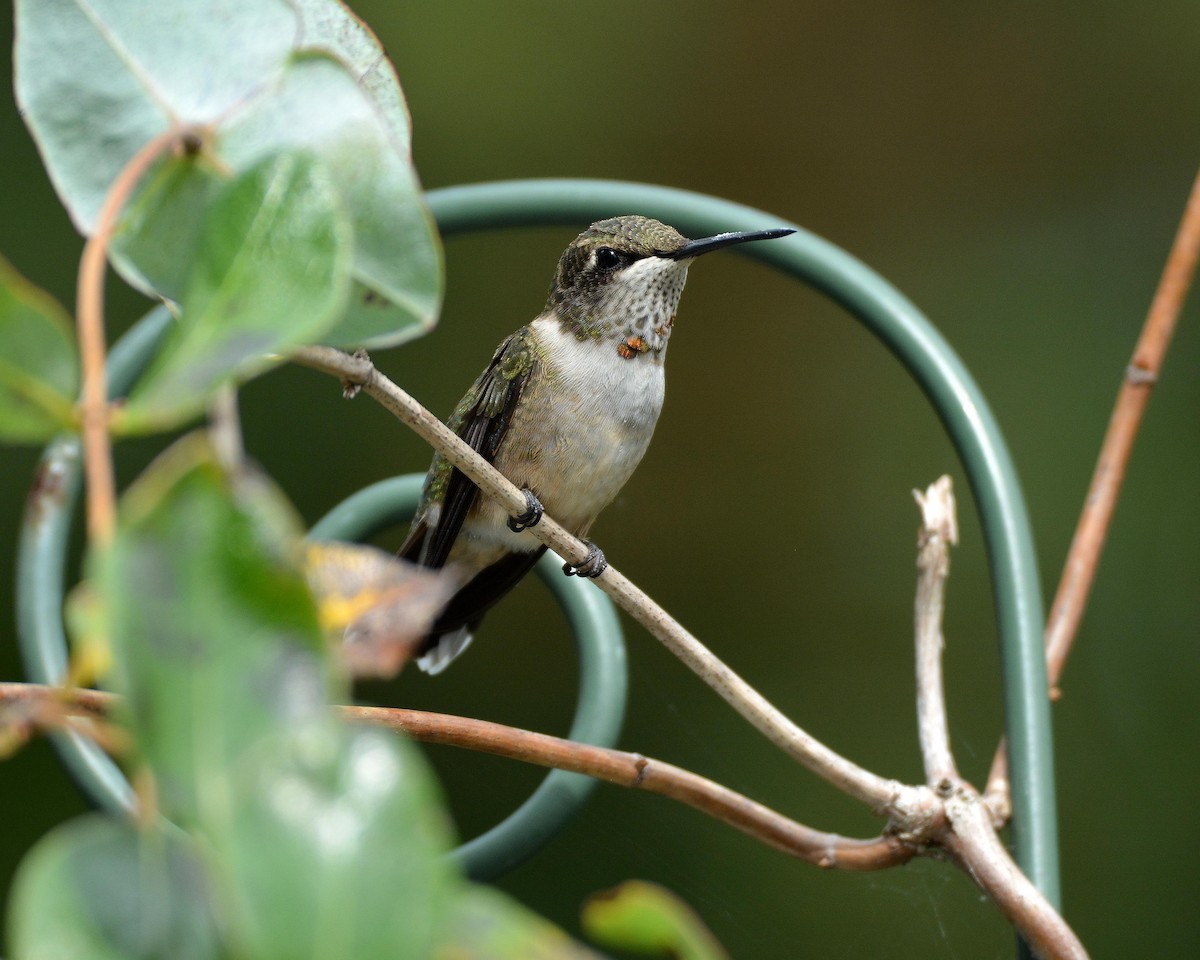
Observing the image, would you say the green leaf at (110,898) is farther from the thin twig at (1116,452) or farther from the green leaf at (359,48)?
the thin twig at (1116,452)

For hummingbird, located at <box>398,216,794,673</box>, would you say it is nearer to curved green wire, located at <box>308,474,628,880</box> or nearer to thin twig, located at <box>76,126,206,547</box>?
curved green wire, located at <box>308,474,628,880</box>

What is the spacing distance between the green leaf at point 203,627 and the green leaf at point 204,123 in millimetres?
107

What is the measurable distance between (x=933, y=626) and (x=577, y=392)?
609 mm

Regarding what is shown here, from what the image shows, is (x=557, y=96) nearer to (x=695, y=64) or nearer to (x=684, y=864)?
(x=695, y=64)

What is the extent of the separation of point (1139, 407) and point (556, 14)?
2.97 meters

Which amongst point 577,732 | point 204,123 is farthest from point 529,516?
point 204,123

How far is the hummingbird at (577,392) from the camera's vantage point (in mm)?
1504

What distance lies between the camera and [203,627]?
0.72 feet

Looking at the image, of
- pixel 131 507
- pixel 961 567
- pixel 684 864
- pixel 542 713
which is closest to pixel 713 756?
pixel 684 864

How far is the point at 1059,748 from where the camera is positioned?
309 cm

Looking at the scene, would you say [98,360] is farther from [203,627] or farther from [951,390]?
[951,390]

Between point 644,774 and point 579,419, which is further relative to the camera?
point 579,419

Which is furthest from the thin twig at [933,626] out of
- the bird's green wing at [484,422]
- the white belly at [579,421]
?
the bird's green wing at [484,422]

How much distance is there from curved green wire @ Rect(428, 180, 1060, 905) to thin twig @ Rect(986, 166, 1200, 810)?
0.10 metres
